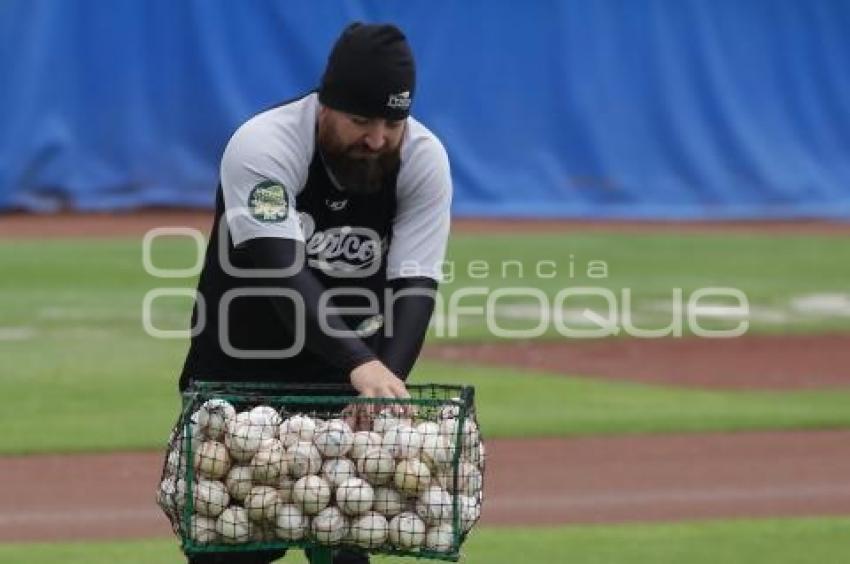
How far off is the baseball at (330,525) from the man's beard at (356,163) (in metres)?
1.05

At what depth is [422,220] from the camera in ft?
18.1

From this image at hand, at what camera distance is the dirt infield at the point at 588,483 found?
873 cm

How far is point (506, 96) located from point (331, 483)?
713 inches

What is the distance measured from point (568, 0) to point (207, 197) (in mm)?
4683

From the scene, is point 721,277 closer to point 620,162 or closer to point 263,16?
point 620,162

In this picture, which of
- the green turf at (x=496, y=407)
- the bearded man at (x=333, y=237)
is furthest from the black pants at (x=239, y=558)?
the green turf at (x=496, y=407)

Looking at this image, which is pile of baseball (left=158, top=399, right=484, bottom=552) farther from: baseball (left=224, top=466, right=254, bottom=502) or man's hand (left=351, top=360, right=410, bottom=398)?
man's hand (left=351, top=360, right=410, bottom=398)

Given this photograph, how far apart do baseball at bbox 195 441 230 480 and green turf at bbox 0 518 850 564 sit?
310 cm

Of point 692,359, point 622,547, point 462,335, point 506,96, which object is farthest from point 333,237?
point 506,96

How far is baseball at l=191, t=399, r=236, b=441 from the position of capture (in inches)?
181

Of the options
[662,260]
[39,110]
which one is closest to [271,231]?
[662,260]

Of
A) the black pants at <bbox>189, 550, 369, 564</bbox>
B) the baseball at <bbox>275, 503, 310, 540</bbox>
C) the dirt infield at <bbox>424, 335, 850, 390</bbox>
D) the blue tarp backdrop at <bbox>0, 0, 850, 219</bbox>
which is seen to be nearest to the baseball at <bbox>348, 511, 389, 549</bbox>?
the baseball at <bbox>275, 503, 310, 540</bbox>

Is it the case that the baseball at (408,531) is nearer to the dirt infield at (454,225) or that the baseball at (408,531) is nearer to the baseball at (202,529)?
the baseball at (202,529)

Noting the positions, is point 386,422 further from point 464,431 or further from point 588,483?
point 588,483
